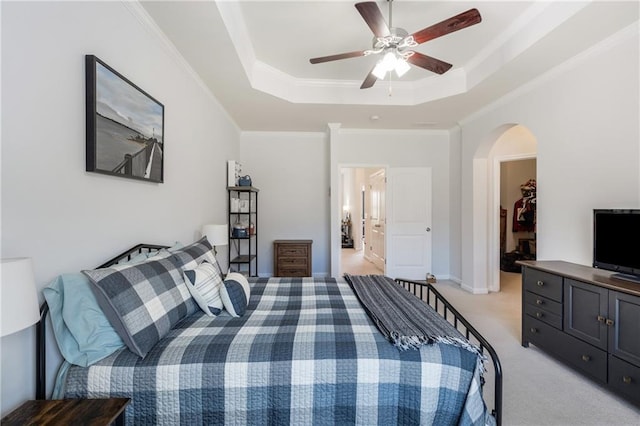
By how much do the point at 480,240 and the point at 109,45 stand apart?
472cm

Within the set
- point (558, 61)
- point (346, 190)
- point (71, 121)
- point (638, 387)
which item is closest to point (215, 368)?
point (71, 121)

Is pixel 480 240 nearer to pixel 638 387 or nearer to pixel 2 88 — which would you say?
pixel 638 387

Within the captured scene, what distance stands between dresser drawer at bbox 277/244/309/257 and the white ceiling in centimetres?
197

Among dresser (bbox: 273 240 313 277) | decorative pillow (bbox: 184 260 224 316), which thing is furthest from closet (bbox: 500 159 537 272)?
decorative pillow (bbox: 184 260 224 316)

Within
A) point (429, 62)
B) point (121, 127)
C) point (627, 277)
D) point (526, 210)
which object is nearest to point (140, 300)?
point (121, 127)

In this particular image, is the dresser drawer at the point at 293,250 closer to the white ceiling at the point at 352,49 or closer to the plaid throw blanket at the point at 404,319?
the white ceiling at the point at 352,49

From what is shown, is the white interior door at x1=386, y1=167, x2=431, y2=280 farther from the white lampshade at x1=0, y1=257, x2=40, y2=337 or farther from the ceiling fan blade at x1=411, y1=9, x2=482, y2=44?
the white lampshade at x1=0, y1=257, x2=40, y2=337

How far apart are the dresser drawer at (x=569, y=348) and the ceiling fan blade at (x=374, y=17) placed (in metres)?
2.73

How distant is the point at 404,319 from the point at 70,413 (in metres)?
1.45

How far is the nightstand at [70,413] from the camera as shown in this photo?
102cm

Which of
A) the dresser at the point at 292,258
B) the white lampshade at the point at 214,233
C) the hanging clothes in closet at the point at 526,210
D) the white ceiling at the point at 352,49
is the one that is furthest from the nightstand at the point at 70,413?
the hanging clothes in closet at the point at 526,210

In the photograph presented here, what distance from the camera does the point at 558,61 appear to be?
280 cm

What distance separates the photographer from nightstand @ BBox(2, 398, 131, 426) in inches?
40.1

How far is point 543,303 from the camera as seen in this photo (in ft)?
8.61
